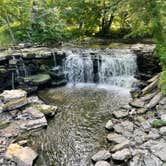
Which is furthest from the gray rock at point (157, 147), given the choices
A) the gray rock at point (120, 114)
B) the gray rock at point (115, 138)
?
the gray rock at point (120, 114)

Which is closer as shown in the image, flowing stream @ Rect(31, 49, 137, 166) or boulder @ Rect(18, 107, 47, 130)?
flowing stream @ Rect(31, 49, 137, 166)

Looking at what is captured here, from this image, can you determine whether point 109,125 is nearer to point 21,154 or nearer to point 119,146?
point 119,146

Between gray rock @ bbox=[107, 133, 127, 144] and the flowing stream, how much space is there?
17cm

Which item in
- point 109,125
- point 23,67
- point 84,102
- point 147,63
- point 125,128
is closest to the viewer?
point 125,128

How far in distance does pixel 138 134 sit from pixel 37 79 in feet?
20.5

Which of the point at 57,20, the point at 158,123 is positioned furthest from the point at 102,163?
the point at 57,20

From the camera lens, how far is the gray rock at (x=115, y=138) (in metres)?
7.06

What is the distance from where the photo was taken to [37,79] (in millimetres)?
12070

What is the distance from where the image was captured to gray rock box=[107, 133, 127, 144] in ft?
23.2

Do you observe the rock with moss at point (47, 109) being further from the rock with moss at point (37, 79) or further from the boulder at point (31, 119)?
the rock with moss at point (37, 79)

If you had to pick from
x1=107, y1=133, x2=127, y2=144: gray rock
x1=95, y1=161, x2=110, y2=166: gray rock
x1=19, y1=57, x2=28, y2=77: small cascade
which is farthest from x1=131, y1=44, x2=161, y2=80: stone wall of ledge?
x1=95, y1=161, x2=110, y2=166: gray rock

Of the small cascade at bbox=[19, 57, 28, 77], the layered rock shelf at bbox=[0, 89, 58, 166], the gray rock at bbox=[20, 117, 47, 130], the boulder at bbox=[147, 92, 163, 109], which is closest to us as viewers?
the layered rock shelf at bbox=[0, 89, 58, 166]

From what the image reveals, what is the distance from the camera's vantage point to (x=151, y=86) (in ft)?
32.4

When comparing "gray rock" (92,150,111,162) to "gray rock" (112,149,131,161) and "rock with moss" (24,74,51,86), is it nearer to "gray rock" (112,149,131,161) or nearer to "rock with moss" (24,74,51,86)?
"gray rock" (112,149,131,161)
